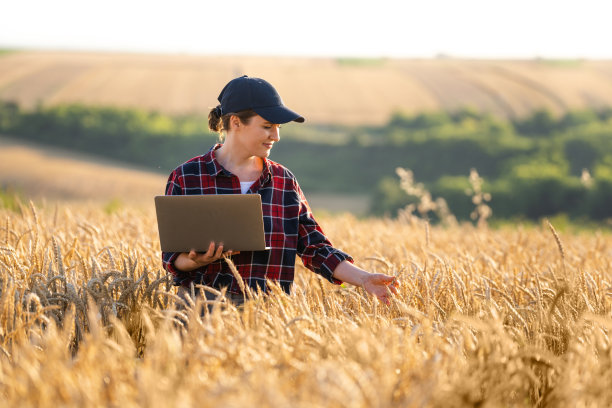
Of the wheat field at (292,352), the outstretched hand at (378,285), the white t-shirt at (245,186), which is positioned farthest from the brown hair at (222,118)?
the outstretched hand at (378,285)

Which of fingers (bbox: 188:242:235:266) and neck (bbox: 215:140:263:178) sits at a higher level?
neck (bbox: 215:140:263:178)

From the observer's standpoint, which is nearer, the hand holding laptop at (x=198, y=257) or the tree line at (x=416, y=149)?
the hand holding laptop at (x=198, y=257)

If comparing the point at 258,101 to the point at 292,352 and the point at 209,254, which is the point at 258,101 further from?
the point at 292,352

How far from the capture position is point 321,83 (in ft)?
142

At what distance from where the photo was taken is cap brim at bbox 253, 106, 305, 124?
10.1 ft

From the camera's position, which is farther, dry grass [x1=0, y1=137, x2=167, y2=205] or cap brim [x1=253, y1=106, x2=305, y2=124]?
Result: dry grass [x1=0, y1=137, x2=167, y2=205]

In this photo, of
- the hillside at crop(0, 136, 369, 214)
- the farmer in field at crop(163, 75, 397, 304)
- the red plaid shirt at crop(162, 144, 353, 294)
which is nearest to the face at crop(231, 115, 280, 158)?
the farmer in field at crop(163, 75, 397, 304)

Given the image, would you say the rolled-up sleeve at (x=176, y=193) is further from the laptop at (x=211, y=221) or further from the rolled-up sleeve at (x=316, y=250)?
the rolled-up sleeve at (x=316, y=250)

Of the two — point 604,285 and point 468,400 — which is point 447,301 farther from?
point 468,400

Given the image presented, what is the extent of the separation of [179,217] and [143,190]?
2355 cm

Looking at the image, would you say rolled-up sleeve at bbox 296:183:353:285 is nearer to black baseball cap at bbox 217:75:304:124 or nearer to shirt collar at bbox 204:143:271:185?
shirt collar at bbox 204:143:271:185

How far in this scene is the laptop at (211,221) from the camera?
9.60ft

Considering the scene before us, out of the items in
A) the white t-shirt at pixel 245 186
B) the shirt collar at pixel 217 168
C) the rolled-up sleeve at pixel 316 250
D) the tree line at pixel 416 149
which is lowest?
→ the tree line at pixel 416 149

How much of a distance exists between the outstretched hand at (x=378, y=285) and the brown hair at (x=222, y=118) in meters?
0.84
